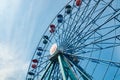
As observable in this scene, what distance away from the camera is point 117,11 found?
20328 mm

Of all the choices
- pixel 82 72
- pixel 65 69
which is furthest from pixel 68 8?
pixel 82 72

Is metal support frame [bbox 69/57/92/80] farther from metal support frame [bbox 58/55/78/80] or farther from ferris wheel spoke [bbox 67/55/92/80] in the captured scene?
metal support frame [bbox 58/55/78/80]

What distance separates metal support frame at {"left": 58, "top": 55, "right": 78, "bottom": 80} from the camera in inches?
862

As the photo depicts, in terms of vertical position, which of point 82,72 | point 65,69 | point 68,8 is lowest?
point 82,72

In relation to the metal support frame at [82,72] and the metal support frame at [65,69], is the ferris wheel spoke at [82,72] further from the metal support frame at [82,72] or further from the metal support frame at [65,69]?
the metal support frame at [65,69]

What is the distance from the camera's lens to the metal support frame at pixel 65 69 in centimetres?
2189

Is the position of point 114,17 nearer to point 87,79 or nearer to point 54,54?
point 87,79

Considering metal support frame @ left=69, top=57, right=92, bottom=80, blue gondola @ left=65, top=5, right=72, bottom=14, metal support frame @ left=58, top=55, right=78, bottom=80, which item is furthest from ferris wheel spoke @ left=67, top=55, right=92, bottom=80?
blue gondola @ left=65, top=5, right=72, bottom=14

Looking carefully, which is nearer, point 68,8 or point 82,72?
point 82,72

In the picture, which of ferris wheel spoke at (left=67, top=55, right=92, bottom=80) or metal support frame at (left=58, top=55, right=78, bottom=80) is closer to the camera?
metal support frame at (left=58, top=55, right=78, bottom=80)

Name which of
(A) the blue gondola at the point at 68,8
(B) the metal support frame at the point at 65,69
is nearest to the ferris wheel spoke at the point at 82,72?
(B) the metal support frame at the point at 65,69

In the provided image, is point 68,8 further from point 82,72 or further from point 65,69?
point 82,72

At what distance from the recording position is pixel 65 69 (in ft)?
74.6

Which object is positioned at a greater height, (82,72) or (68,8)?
(68,8)
